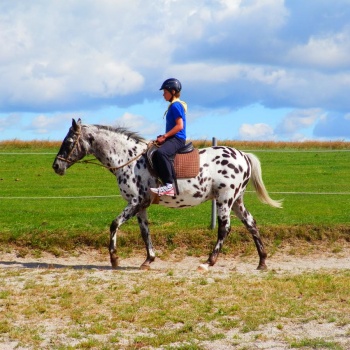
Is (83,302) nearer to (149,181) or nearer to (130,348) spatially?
(130,348)

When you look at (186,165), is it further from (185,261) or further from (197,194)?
(185,261)

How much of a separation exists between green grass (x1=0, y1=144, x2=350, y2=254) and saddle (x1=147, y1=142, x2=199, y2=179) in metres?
2.98

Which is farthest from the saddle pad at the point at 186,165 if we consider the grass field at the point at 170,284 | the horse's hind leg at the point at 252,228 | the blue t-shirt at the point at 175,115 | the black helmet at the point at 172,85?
the grass field at the point at 170,284

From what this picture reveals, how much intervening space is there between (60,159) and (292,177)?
42.1 feet

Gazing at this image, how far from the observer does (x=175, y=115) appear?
1290 centimetres

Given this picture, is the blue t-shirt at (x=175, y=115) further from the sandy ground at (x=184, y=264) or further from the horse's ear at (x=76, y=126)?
the sandy ground at (x=184, y=264)

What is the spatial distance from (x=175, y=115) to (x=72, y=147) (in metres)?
1.91

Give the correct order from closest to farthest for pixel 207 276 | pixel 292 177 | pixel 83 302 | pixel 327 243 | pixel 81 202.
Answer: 1. pixel 83 302
2. pixel 207 276
3. pixel 327 243
4. pixel 81 202
5. pixel 292 177

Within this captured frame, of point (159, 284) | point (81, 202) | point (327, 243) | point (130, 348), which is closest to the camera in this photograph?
point (130, 348)

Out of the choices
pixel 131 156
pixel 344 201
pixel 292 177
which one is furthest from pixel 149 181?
pixel 292 177

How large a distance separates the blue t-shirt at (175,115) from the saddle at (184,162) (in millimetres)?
258

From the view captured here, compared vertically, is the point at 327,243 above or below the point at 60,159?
below

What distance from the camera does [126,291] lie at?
1080cm

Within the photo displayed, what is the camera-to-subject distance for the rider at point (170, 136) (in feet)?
42.4
